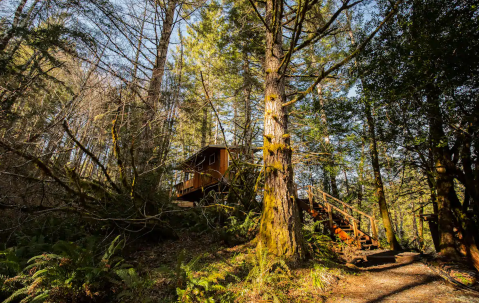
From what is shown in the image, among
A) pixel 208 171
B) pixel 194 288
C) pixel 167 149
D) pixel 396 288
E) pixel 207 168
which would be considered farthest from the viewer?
pixel 207 168

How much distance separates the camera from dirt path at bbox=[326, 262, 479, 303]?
12.7 ft

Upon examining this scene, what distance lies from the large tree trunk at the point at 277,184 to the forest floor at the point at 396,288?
105cm

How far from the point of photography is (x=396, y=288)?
445cm

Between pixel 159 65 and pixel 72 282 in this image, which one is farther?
pixel 159 65

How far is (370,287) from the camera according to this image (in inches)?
172

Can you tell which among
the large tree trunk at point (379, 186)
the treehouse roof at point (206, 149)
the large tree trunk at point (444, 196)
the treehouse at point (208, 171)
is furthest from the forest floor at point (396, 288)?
the treehouse at point (208, 171)

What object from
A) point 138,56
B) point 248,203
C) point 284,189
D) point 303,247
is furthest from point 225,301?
point 138,56

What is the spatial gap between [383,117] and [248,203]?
636 centimetres

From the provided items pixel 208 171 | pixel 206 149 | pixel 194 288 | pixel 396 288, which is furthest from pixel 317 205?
pixel 194 288

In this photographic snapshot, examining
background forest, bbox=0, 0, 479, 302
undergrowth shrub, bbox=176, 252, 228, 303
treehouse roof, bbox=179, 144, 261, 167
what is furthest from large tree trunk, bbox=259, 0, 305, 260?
undergrowth shrub, bbox=176, 252, 228, 303

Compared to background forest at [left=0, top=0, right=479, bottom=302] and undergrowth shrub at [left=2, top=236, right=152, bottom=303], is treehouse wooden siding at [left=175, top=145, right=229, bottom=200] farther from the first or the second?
undergrowth shrub at [left=2, top=236, right=152, bottom=303]

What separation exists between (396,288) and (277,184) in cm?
327

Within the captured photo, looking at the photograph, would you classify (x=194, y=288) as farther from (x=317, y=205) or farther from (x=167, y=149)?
(x=317, y=205)

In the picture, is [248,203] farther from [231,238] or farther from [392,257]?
[392,257]
